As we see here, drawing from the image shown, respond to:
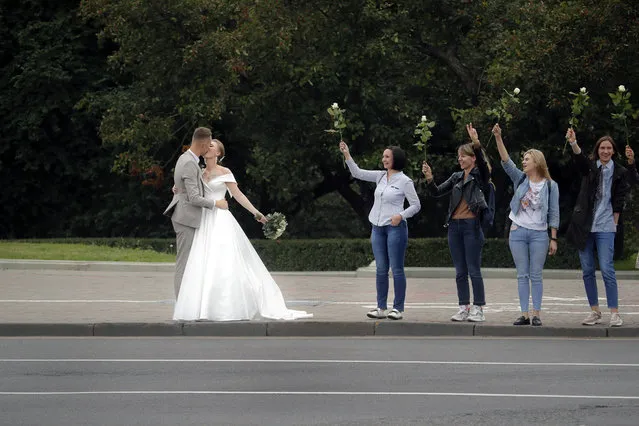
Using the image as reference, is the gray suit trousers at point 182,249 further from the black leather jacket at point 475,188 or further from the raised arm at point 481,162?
the raised arm at point 481,162

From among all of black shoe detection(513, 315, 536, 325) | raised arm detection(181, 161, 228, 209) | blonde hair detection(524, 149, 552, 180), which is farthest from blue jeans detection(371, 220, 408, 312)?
raised arm detection(181, 161, 228, 209)

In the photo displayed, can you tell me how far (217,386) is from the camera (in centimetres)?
970

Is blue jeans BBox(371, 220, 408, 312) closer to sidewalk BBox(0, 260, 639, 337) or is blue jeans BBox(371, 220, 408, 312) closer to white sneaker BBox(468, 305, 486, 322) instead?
sidewalk BBox(0, 260, 639, 337)

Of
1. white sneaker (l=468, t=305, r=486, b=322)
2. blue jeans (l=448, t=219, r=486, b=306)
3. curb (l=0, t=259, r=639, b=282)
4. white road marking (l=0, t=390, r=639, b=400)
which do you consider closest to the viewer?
white road marking (l=0, t=390, r=639, b=400)

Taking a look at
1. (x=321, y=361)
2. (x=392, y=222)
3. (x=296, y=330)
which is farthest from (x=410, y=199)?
(x=321, y=361)

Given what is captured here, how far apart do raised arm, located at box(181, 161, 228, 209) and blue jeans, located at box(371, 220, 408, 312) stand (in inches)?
69.1

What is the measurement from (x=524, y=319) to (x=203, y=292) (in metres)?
3.27

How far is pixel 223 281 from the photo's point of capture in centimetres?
1398

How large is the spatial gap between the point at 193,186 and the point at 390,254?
2137mm

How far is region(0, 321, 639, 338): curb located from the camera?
13.6 meters

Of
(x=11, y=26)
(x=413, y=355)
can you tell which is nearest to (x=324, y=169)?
(x=11, y=26)

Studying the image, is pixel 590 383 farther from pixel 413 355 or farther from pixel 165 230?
pixel 165 230

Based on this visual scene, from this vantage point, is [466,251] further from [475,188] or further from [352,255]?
[352,255]

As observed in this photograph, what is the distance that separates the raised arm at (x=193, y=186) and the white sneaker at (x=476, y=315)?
9.51 feet
